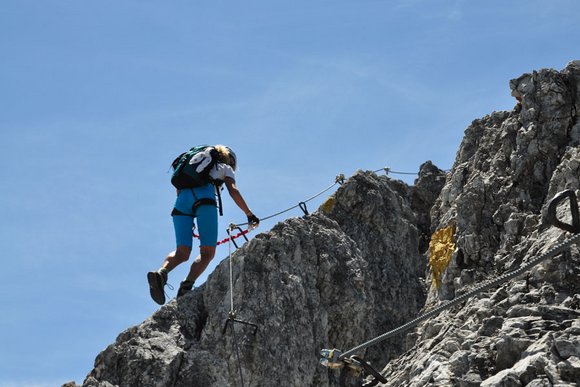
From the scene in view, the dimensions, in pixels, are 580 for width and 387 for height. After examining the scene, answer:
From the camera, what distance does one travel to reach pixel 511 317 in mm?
10594

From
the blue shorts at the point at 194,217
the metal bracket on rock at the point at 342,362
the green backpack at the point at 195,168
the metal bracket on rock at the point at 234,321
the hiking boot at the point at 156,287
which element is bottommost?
the metal bracket on rock at the point at 342,362

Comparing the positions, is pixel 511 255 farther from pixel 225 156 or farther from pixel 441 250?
pixel 225 156

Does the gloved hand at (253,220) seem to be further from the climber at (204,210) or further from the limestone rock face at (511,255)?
the limestone rock face at (511,255)

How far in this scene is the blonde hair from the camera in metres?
16.6

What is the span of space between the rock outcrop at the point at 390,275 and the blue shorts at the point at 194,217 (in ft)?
6.00

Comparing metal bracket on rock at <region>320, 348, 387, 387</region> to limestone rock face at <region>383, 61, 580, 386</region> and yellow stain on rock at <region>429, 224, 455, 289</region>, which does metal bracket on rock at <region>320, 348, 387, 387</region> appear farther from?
yellow stain on rock at <region>429, 224, 455, 289</region>

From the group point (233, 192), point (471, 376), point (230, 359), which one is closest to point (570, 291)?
point (471, 376)

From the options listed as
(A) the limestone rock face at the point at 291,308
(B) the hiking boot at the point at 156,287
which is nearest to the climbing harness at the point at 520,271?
(B) the hiking boot at the point at 156,287

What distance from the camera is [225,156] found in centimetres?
1667

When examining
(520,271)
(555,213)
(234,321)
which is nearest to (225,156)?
(234,321)

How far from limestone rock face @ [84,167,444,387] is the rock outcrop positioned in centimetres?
2

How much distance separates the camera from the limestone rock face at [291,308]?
57.0 feet

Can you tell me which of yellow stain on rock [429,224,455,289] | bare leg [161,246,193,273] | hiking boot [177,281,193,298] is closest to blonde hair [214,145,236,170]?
bare leg [161,246,193,273]

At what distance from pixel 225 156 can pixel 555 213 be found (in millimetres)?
8312
